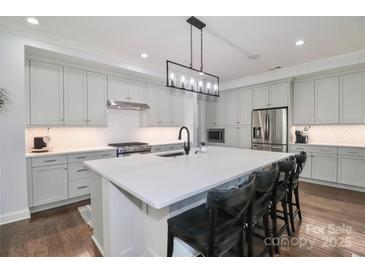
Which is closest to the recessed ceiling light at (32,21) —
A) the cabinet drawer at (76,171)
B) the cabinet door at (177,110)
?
the cabinet drawer at (76,171)

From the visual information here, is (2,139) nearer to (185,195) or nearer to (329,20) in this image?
(185,195)

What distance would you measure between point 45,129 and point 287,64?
16.8 ft

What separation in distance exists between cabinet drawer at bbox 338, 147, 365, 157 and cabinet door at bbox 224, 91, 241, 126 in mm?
2425

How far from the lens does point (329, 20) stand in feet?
7.79

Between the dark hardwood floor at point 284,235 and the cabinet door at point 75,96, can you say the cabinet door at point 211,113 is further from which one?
the cabinet door at point 75,96

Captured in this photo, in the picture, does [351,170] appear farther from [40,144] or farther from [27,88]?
[27,88]

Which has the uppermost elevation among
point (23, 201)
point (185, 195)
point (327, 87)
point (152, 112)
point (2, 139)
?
point (327, 87)

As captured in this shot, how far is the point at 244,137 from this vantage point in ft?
17.2

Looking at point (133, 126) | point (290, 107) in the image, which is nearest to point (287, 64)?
point (290, 107)

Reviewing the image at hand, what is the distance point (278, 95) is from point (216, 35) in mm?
2634

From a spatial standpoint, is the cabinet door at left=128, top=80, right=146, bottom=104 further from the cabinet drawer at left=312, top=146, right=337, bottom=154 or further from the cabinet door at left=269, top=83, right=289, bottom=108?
the cabinet drawer at left=312, top=146, right=337, bottom=154

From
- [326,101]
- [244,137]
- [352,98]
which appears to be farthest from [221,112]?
[352,98]
